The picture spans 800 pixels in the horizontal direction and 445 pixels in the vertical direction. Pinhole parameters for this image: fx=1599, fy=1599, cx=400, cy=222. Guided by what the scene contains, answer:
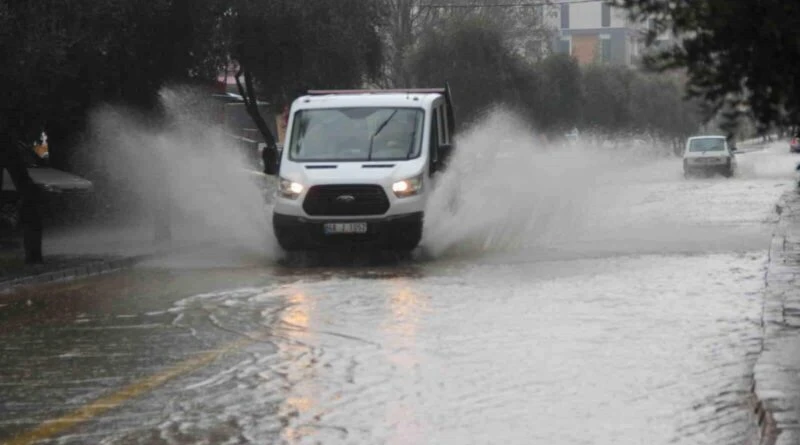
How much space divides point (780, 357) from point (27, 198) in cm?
1374

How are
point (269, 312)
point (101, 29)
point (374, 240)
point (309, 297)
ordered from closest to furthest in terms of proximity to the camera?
point (269, 312), point (309, 297), point (374, 240), point (101, 29)

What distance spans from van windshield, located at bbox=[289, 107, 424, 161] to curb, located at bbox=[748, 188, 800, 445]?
5.71 meters

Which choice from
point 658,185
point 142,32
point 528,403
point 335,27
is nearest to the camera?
point 528,403

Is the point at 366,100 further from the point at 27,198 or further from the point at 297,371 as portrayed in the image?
the point at 297,371

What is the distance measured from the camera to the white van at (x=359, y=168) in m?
20.6

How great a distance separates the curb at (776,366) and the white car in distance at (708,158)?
4057 centimetres

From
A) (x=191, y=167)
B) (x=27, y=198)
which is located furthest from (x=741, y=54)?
(x=191, y=167)

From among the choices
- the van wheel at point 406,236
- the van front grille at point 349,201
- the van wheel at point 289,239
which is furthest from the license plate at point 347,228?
the van wheel at point 289,239

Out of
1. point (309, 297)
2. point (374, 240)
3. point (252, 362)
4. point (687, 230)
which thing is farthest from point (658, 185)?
point (252, 362)

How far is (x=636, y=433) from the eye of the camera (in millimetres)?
8344

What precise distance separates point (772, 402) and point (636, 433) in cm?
72

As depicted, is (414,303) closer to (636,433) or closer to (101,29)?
(636,433)

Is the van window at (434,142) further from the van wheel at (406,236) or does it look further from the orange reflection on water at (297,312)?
the orange reflection on water at (297,312)

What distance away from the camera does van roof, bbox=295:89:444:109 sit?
22.3 m
